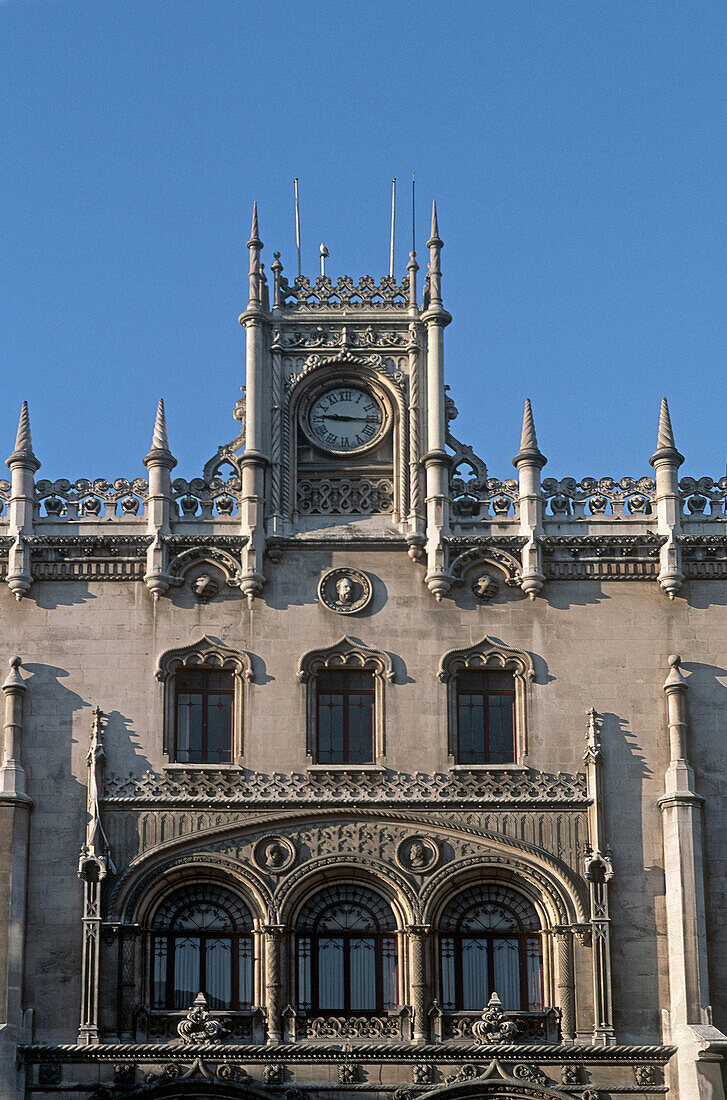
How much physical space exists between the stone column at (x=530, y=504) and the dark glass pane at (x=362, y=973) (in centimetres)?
695

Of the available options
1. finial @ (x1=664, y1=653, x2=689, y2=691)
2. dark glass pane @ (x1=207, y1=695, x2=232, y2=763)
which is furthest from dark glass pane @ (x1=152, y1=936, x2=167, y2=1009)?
finial @ (x1=664, y1=653, x2=689, y2=691)

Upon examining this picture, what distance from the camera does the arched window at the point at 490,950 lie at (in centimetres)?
3425

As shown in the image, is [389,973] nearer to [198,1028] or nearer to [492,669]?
[198,1028]

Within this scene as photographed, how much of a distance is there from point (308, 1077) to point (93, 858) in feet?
17.0

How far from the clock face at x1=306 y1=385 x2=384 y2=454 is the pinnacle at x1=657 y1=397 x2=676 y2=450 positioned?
5.20 m

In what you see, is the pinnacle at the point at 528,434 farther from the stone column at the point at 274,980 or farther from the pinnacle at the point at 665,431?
the stone column at the point at 274,980

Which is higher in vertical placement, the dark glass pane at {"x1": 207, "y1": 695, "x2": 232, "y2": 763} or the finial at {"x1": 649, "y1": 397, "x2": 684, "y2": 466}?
the finial at {"x1": 649, "y1": 397, "x2": 684, "y2": 466}

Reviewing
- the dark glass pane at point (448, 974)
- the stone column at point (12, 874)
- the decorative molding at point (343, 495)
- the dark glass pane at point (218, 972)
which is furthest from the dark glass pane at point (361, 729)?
the stone column at point (12, 874)

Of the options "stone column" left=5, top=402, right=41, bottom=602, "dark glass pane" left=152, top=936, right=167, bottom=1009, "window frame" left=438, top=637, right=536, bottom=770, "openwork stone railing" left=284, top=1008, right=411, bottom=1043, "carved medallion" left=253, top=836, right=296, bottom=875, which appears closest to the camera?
"openwork stone railing" left=284, top=1008, right=411, bottom=1043

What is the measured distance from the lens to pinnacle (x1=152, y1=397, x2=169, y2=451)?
36781mm

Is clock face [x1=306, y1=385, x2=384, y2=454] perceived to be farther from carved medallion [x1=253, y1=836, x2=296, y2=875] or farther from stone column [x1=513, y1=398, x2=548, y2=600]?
carved medallion [x1=253, y1=836, x2=296, y2=875]

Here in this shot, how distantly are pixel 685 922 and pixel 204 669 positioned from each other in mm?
9534

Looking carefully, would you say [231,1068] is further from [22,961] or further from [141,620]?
[141,620]

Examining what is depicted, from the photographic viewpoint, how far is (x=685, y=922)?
111ft
